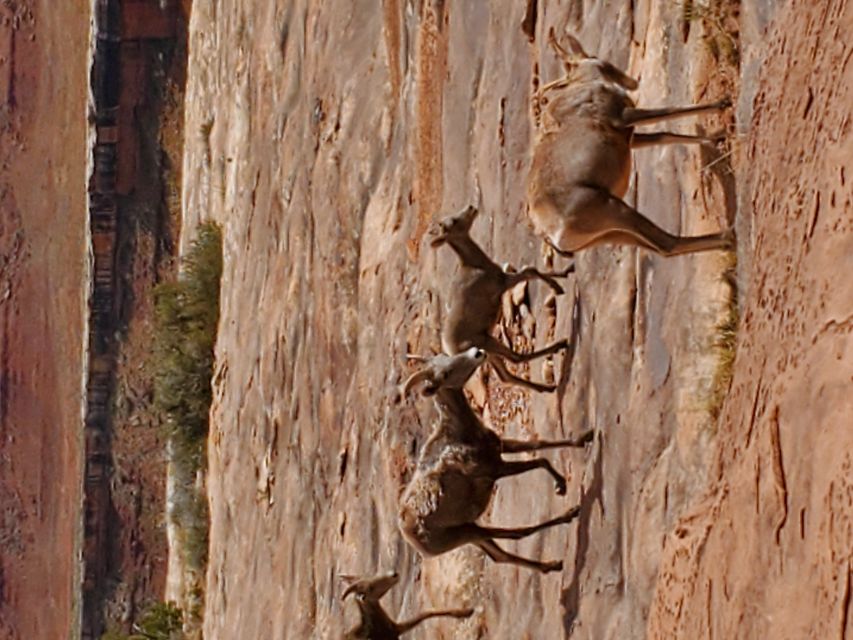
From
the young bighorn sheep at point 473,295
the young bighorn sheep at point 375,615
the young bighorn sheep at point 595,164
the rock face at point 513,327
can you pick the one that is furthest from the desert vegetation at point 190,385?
the young bighorn sheep at point 595,164

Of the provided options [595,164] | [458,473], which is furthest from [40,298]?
[595,164]

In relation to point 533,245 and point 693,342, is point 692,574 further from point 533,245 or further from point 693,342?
point 533,245

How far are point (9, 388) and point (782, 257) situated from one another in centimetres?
1738

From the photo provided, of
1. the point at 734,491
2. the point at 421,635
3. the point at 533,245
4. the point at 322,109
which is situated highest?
the point at 322,109

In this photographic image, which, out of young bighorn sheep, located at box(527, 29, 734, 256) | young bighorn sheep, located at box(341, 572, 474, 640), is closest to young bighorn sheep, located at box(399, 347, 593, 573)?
young bighorn sheep, located at box(527, 29, 734, 256)

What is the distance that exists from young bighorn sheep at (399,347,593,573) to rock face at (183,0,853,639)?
0.77 feet

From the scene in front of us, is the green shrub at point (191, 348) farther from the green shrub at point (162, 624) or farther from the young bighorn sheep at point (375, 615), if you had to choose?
the young bighorn sheep at point (375, 615)

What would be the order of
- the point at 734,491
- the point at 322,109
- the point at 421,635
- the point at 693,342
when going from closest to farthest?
the point at 734,491
the point at 693,342
the point at 421,635
the point at 322,109

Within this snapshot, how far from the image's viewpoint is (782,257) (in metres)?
4.48

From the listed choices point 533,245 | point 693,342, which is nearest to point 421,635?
point 533,245

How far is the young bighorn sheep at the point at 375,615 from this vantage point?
7.96 metres

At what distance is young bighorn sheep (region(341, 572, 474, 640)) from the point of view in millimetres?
7957

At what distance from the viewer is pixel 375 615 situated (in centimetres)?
807

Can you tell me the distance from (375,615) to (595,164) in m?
3.59
